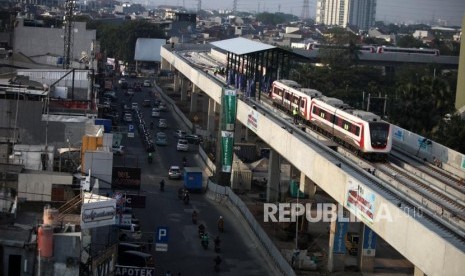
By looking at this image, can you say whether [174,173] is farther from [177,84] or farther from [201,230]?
[177,84]

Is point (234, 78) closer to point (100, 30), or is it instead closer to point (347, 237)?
point (347, 237)

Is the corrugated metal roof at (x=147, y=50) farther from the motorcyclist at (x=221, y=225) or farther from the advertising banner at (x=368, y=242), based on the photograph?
the advertising banner at (x=368, y=242)

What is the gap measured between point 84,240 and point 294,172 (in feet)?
68.9

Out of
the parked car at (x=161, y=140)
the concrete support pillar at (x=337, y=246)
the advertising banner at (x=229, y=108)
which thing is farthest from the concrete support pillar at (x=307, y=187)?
the parked car at (x=161, y=140)

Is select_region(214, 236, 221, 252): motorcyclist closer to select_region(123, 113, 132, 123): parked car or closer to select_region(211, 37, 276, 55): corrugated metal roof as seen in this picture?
select_region(211, 37, 276, 55): corrugated metal roof

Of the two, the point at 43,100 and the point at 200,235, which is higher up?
the point at 43,100

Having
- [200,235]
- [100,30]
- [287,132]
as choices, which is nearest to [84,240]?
[200,235]

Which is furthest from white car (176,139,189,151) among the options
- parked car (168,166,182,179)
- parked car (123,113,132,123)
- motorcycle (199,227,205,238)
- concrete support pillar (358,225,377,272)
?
concrete support pillar (358,225,377,272)

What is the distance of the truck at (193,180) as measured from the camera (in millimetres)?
31984

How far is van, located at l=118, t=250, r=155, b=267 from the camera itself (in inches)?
812

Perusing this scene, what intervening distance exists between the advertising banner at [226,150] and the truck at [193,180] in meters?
0.96

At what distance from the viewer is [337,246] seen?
23.0m

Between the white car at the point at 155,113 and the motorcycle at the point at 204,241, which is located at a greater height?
the motorcycle at the point at 204,241

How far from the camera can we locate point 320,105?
3144cm
